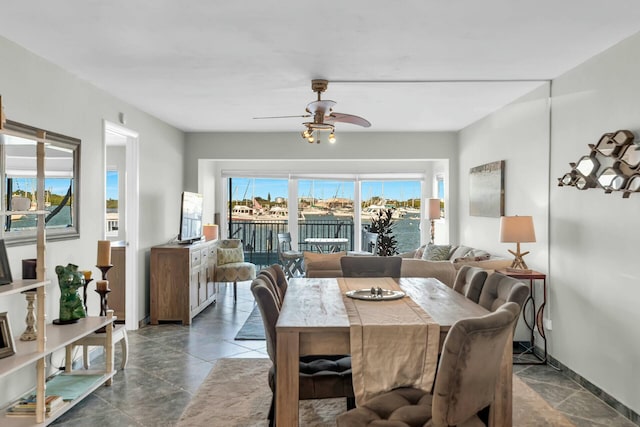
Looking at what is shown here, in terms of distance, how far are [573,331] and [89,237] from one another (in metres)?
4.16

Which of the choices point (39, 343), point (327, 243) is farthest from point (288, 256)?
point (39, 343)

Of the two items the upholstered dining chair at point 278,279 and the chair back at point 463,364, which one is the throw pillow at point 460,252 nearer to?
the upholstered dining chair at point 278,279

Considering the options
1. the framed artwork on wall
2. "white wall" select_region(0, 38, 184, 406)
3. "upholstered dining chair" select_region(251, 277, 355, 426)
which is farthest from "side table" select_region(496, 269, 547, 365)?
"white wall" select_region(0, 38, 184, 406)

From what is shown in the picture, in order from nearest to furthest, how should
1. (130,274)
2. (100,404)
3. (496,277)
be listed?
(496,277) < (100,404) < (130,274)

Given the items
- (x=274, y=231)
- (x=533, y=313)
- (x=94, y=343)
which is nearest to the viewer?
(x=94, y=343)

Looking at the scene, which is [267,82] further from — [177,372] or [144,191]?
[177,372]

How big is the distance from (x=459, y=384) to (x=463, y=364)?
3.4 inches

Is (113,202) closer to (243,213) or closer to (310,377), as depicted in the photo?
(243,213)

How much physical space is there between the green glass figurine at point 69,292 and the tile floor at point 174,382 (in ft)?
1.96

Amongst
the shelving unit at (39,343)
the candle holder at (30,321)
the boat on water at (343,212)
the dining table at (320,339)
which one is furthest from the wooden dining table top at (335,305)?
the boat on water at (343,212)

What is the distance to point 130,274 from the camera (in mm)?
5270

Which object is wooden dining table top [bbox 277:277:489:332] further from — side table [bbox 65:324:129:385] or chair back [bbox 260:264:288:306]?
side table [bbox 65:324:129:385]

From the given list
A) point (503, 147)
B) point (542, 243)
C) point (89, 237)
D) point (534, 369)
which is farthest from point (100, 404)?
point (503, 147)

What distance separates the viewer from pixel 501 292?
8.93 ft
